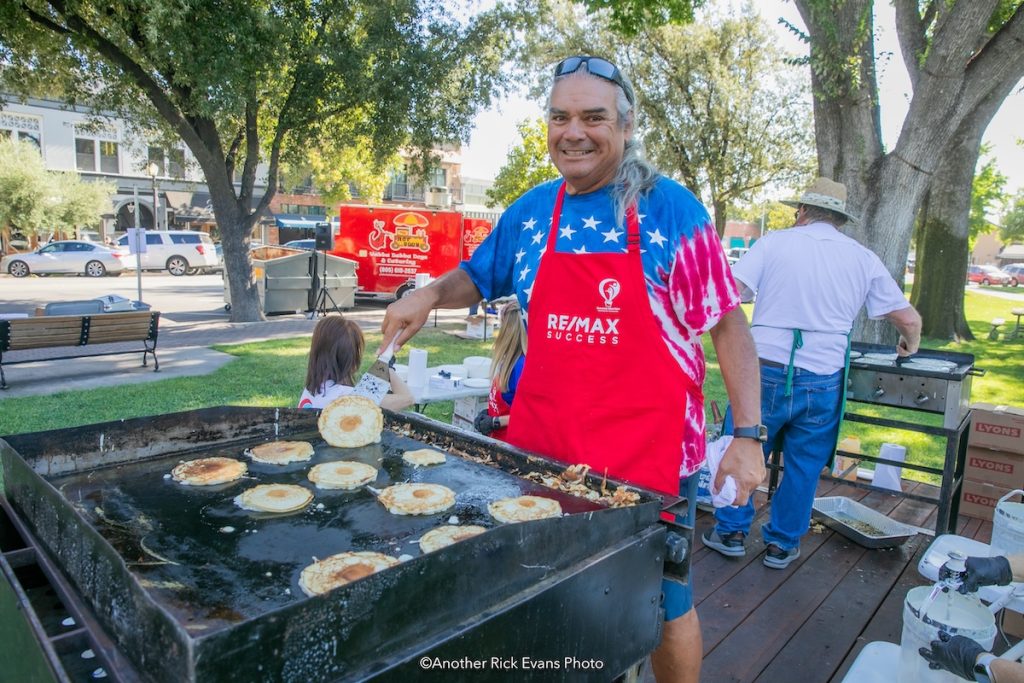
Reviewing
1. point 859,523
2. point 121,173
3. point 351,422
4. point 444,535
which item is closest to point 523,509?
point 444,535

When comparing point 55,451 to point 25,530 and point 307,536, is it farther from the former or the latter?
point 307,536

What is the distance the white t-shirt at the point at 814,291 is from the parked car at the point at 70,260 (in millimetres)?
26335

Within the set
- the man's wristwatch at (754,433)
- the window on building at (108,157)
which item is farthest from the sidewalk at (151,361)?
the window on building at (108,157)

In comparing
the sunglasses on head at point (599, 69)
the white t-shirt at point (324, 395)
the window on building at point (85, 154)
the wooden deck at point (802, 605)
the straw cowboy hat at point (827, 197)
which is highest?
the window on building at point (85, 154)

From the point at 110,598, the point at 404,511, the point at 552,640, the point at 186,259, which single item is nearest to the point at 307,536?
the point at 404,511

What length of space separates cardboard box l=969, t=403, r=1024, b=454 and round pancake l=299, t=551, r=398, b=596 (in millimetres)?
4550

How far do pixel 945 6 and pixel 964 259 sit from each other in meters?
7.80

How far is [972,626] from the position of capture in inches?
89.0

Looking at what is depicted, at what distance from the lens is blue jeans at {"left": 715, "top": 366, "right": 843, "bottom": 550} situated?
362cm

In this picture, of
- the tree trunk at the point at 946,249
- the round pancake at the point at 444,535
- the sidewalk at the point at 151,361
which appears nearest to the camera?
the round pancake at the point at 444,535

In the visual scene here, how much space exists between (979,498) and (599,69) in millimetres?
4413

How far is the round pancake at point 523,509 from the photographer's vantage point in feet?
5.66

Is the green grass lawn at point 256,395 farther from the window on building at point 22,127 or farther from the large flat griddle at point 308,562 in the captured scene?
the window on building at point 22,127

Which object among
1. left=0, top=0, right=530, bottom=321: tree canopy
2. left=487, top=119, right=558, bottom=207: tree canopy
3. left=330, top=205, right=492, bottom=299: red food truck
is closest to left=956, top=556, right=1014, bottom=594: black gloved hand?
left=0, top=0, right=530, bottom=321: tree canopy
